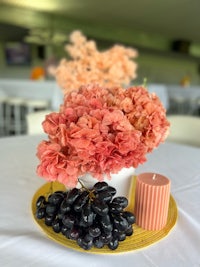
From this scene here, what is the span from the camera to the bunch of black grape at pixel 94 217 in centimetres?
47

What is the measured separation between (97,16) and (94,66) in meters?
6.00

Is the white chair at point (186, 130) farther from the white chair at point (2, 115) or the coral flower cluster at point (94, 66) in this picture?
the white chair at point (2, 115)

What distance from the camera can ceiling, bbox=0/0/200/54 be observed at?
5383 mm

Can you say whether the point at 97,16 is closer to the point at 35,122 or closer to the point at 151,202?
the point at 35,122

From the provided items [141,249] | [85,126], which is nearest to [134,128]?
[85,126]

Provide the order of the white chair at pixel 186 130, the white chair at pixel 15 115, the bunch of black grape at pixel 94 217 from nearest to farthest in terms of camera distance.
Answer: the bunch of black grape at pixel 94 217 → the white chair at pixel 186 130 → the white chair at pixel 15 115

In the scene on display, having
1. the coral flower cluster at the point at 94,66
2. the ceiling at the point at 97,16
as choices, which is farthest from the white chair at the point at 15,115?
the coral flower cluster at the point at 94,66

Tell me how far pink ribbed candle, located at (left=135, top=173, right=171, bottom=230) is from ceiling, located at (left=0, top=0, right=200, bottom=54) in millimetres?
5399

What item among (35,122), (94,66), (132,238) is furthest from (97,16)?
(132,238)

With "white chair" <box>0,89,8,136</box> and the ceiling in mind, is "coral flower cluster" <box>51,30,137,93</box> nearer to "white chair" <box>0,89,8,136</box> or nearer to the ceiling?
"white chair" <box>0,89,8,136</box>

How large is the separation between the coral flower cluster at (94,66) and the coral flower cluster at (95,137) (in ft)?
1.31

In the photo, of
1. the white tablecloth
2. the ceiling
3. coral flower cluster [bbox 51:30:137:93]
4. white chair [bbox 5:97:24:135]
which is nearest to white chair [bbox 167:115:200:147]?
the white tablecloth

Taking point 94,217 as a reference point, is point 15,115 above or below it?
below

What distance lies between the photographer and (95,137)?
1.57ft
